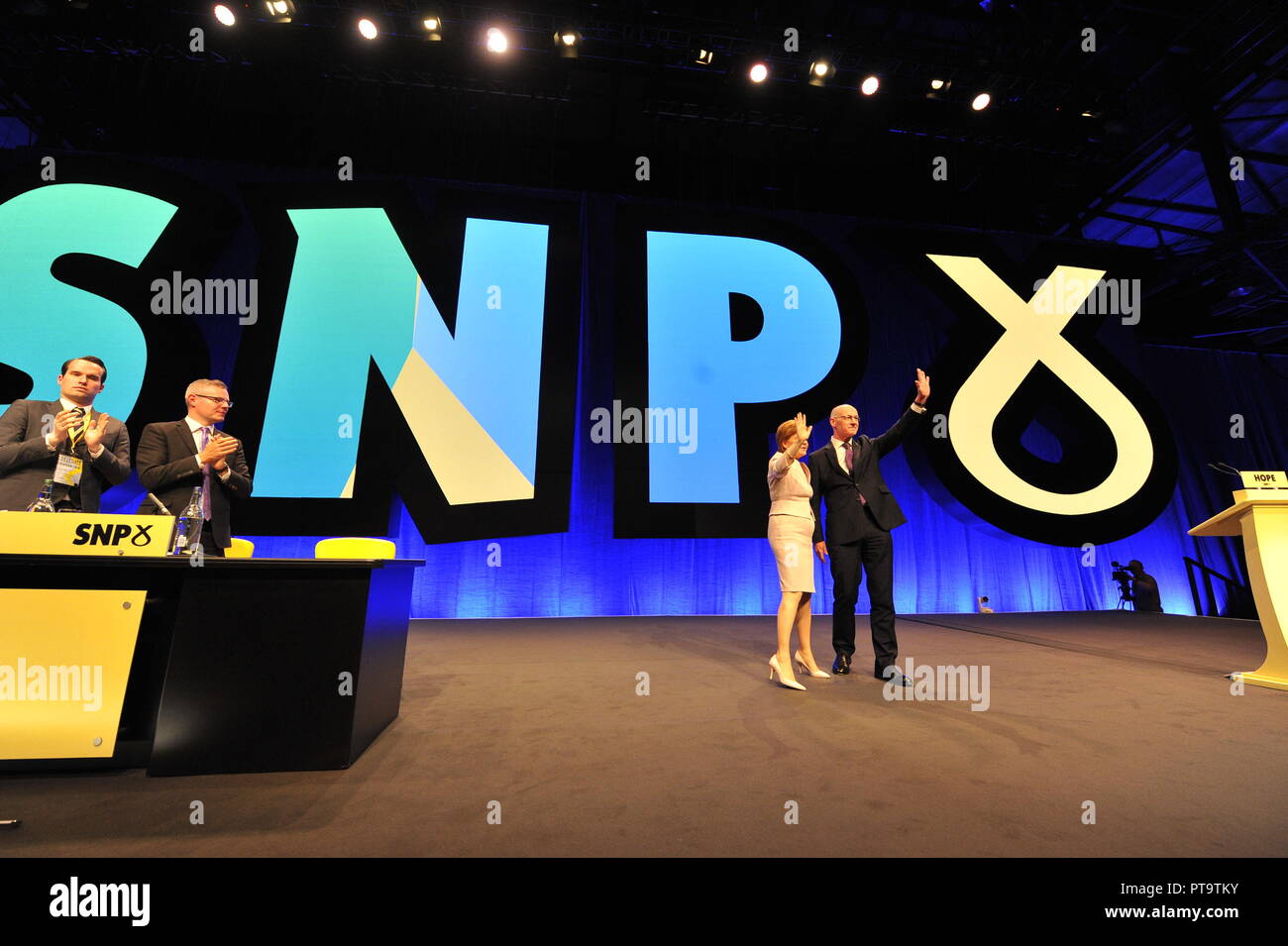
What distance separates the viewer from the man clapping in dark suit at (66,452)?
2.01m

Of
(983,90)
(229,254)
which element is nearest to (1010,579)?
(983,90)

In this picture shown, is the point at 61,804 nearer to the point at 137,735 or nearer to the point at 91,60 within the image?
the point at 137,735

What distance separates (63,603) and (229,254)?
5.90 meters

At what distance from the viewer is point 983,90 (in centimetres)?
526

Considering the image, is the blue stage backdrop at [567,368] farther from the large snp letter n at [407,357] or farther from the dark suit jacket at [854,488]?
the dark suit jacket at [854,488]

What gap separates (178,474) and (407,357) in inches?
148

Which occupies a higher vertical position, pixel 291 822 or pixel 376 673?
pixel 376 673

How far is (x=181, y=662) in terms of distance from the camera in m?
1.58
